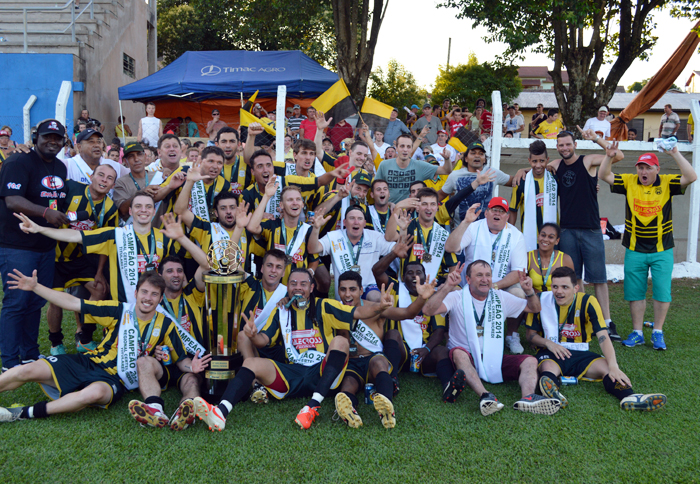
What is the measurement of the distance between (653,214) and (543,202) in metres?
1.17

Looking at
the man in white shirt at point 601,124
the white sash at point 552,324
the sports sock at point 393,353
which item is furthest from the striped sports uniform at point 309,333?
the man in white shirt at point 601,124

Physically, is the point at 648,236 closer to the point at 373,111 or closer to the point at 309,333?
the point at 309,333

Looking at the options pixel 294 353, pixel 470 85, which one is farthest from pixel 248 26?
pixel 470 85

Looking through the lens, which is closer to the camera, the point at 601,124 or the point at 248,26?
the point at 601,124

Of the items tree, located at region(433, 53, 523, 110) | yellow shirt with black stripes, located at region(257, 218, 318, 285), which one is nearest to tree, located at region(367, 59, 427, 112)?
tree, located at region(433, 53, 523, 110)

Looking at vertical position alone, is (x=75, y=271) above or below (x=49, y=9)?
below

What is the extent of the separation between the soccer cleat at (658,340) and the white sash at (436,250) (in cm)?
249

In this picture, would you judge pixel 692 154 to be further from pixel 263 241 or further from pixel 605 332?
pixel 263 241

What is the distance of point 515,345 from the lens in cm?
550

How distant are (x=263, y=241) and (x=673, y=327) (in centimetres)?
507

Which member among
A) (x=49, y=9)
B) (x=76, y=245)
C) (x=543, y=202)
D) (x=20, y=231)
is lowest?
(x=76, y=245)

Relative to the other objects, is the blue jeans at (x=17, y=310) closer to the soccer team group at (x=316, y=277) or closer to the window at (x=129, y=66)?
the soccer team group at (x=316, y=277)

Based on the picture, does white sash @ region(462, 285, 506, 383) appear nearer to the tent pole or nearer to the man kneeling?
the man kneeling

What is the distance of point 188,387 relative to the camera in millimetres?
4109
